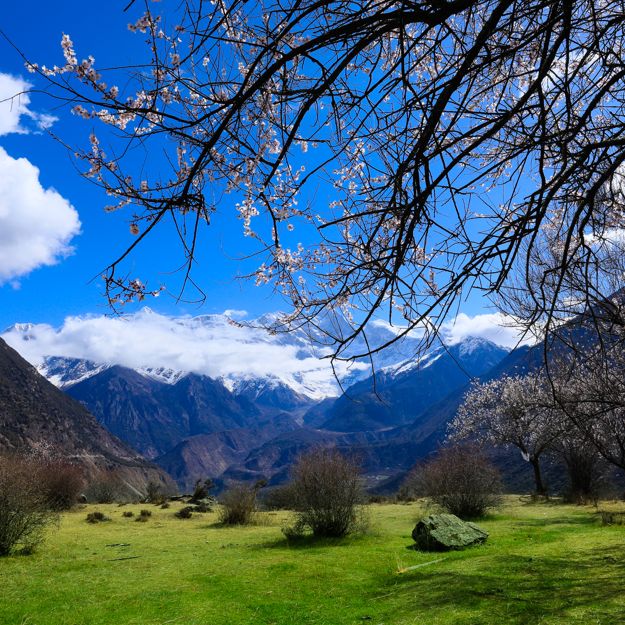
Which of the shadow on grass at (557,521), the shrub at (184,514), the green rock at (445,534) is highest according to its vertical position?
the green rock at (445,534)

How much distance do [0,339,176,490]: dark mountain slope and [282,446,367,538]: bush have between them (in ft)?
237

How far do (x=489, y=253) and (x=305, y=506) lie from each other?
8386mm

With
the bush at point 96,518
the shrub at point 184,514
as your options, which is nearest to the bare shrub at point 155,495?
the shrub at point 184,514

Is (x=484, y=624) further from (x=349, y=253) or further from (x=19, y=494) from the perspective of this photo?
(x=19, y=494)

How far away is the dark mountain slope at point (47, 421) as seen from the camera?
77.3 metres

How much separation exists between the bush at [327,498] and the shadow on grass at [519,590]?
3.62 metres

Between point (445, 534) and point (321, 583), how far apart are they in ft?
11.4

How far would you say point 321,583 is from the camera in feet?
17.8

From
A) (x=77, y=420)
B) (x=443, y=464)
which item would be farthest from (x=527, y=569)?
(x=77, y=420)

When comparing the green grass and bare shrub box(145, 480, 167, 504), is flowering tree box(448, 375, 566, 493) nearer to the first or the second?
the green grass

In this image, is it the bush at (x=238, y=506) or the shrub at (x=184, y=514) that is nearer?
the bush at (x=238, y=506)

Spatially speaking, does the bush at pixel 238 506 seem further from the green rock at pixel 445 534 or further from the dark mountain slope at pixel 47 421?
the dark mountain slope at pixel 47 421

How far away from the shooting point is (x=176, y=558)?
7.67 meters

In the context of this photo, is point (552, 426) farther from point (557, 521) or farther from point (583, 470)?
point (557, 521)
